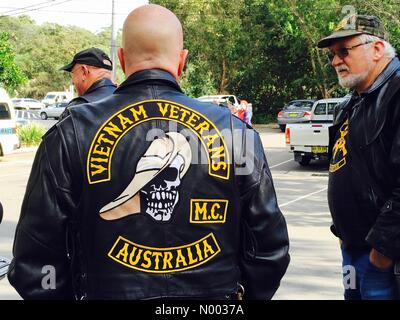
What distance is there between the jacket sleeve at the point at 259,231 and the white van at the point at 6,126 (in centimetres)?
1655

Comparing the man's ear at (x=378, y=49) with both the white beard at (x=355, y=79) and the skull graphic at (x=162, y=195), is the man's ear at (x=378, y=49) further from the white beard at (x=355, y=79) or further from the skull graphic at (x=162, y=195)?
the skull graphic at (x=162, y=195)

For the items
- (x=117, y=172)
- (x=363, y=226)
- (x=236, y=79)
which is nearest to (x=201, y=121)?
(x=117, y=172)

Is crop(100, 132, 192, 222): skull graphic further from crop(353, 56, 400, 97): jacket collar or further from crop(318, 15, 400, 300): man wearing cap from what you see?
crop(353, 56, 400, 97): jacket collar

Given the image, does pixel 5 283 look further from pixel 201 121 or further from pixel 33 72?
pixel 33 72

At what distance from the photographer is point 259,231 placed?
86.4 inches

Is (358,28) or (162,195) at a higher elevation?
(358,28)

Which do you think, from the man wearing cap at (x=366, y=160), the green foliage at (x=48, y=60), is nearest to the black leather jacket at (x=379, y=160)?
the man wearing cap at (x=366, y=160)

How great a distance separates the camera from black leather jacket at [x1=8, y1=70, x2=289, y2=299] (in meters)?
2.07

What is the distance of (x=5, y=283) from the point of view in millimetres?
5902

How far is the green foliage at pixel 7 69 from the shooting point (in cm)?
2100

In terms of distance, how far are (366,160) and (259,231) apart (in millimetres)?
979

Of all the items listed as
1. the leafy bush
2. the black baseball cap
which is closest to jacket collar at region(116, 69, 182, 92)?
the black baseball cap

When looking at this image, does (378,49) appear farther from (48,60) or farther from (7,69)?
(48,60)

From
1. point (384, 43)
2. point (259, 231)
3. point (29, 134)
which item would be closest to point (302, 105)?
point (29, 134)
